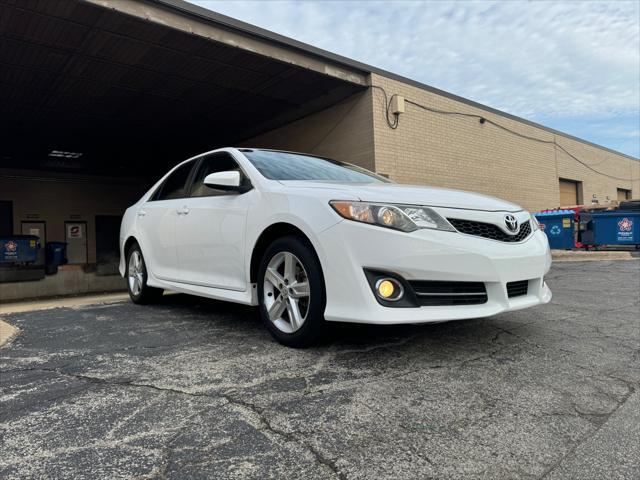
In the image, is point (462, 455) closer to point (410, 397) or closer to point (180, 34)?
point (410, 397)

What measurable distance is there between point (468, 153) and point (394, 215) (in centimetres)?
1198

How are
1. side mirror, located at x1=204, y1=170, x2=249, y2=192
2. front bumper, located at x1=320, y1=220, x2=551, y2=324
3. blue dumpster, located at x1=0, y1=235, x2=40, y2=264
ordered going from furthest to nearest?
blue dumpster, located at x1=0, y1=235, x2=40, y2=264 < side mirror, located at x1=204, y1=170, x2=249, y2=192 < front bumper, located at x1=320, y1=220, x2=551, y2=324

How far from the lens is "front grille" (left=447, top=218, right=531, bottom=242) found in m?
3.09

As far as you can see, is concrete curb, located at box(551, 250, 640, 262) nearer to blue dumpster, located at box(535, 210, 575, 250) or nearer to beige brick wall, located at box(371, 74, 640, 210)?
blue dumpster, located at box(535, 210, 575, 250)

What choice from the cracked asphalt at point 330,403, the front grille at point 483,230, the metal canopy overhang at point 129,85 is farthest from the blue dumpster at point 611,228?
the front grille at point 483,230

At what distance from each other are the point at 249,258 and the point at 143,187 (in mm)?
23001

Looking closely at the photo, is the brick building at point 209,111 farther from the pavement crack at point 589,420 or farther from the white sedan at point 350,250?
the pavement crack at point 589,420

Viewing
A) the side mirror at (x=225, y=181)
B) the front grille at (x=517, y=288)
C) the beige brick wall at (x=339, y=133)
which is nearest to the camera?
the front grille at (x=517, y=288)

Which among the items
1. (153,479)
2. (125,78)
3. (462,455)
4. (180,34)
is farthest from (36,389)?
(125,78)

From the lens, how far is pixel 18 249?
16.3 m

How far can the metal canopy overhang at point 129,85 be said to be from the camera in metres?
8.68

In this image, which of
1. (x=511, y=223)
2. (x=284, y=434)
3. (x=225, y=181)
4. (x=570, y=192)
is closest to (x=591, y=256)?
(x=570, y=192)

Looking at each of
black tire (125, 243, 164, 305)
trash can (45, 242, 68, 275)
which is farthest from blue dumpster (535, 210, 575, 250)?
trash can (45, 242, 68, 275)

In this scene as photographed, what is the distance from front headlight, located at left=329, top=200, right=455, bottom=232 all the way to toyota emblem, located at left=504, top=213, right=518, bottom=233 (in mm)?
565
